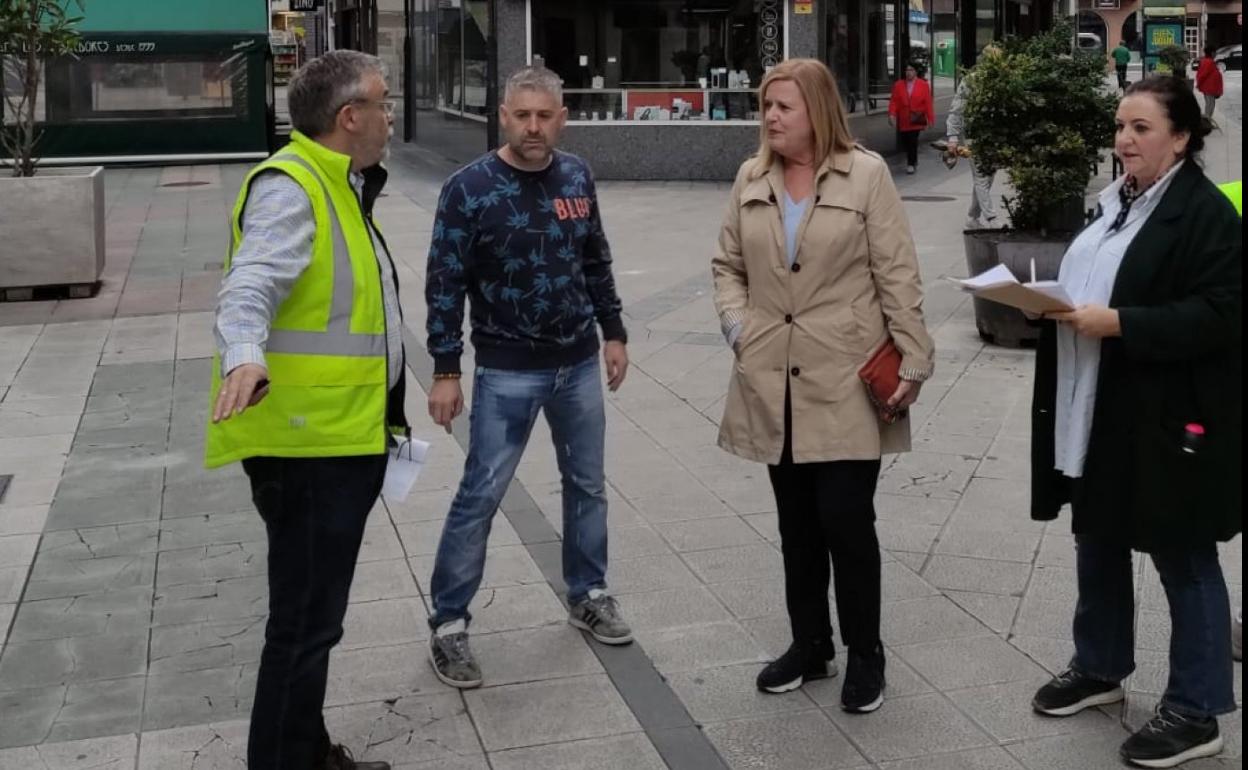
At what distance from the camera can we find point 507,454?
15.0 feet

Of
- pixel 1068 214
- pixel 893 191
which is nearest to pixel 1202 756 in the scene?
pixel 893 191

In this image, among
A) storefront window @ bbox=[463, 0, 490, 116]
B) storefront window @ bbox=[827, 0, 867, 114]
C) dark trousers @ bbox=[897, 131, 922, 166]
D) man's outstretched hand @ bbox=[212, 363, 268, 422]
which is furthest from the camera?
storefront window @ bbox=[463, 0, 490, 116]

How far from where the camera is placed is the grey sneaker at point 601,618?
4797mm

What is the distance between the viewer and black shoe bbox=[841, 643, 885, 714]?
4270mm

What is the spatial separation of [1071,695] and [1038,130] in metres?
5.30

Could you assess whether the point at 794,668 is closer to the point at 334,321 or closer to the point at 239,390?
the point at 334,321

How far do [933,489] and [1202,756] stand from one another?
2.55m

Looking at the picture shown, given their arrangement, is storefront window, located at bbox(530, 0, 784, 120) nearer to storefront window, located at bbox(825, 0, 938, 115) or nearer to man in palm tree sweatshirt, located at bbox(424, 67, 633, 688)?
storefront window, located at bbox(825, 0, 938, 115)

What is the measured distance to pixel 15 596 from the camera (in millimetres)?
5441

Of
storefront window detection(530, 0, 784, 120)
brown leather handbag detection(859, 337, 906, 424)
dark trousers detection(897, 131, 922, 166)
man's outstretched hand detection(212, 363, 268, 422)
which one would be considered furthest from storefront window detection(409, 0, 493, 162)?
man's outstretched hand detection(212, 363, 268, 422)

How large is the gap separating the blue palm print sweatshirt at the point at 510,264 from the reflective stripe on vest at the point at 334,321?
0.92m

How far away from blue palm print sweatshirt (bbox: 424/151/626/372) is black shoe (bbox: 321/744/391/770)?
1122 millimetres

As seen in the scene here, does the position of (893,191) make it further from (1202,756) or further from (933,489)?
(933,489)

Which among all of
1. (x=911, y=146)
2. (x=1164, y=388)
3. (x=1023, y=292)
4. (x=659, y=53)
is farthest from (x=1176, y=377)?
(x=911, y=146)
